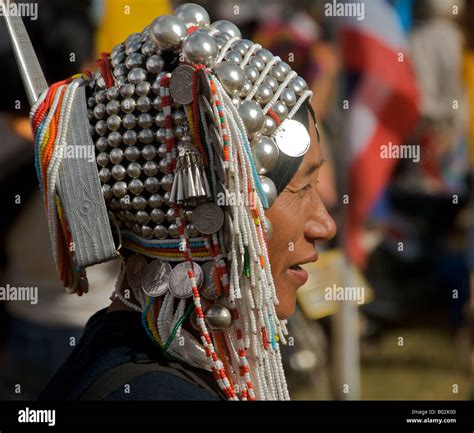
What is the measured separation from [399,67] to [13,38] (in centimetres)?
393

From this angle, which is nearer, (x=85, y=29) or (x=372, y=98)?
(x=85, y=29)

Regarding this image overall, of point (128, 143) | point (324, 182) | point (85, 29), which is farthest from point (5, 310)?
point (128, 143)

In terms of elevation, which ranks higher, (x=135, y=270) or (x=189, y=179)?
(x=189, y=179)

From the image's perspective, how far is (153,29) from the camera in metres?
2.26

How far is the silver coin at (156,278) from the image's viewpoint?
231cm

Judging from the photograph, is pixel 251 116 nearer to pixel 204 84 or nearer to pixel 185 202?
pixel 204 84

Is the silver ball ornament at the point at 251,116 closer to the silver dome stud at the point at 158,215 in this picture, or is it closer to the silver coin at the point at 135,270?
the silver dome stud at the point at 158,215

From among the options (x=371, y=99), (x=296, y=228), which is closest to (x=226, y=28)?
(x=296, y=228)

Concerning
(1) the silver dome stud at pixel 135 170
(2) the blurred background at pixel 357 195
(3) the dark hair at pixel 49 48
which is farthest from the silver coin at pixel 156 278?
(3) the dark hair at pixel 49 48

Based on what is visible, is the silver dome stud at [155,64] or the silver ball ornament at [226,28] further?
the silver ball ornament at [226,28]

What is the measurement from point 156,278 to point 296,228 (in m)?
0.39

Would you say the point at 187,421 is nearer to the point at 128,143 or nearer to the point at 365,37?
the point at 128,143

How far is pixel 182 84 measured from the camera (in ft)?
7.27

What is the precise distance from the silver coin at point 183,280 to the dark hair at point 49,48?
2.50 metres
